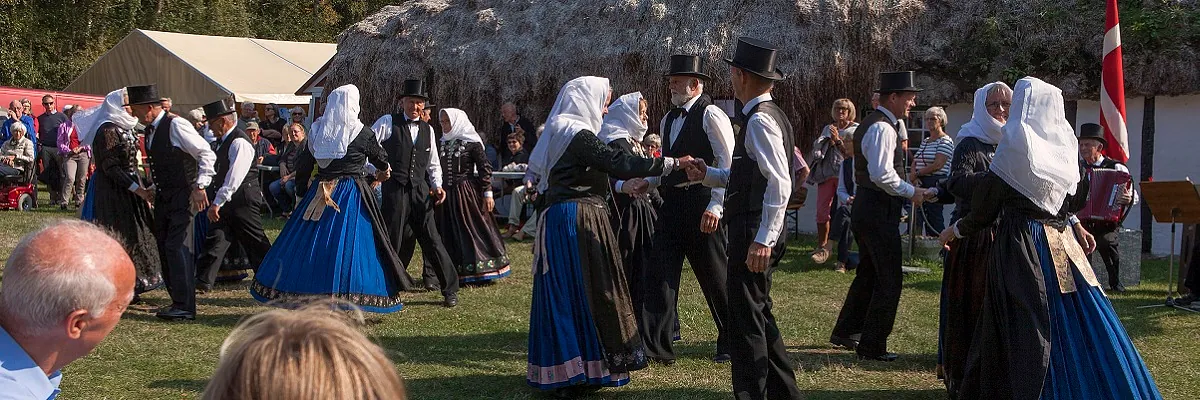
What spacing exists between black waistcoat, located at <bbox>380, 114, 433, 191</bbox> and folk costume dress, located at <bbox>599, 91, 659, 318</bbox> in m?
2.12

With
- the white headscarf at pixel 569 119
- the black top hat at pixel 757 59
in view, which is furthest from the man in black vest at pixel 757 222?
the white headscarf at pixel 569 119

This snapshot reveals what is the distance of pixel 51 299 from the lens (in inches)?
85.8

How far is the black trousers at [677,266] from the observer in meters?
5.71

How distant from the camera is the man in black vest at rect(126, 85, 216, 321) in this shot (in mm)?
7598

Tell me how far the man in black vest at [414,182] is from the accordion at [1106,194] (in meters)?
5.08

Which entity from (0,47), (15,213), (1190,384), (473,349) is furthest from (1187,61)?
(0,47)

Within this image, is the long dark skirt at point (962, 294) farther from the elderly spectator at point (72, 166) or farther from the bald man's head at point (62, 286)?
the elderly spectator at point (72, 166)

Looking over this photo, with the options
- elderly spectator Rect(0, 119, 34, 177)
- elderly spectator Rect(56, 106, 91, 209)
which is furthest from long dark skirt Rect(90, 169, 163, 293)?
elderly spectator Rect(56, 106, 91, 209)

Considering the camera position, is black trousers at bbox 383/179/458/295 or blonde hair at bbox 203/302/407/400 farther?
black trousers at bbox 383/179/458/295

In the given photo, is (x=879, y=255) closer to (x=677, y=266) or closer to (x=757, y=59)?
(x=677, y=266)

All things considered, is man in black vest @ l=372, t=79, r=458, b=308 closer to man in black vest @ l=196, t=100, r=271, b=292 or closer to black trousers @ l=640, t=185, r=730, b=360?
man in black vest @ l=196, t=100, r=271, b=292

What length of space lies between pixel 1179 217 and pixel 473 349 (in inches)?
214

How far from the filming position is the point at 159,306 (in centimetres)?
838

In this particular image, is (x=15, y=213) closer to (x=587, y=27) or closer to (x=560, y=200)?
(x=587, y=27)
